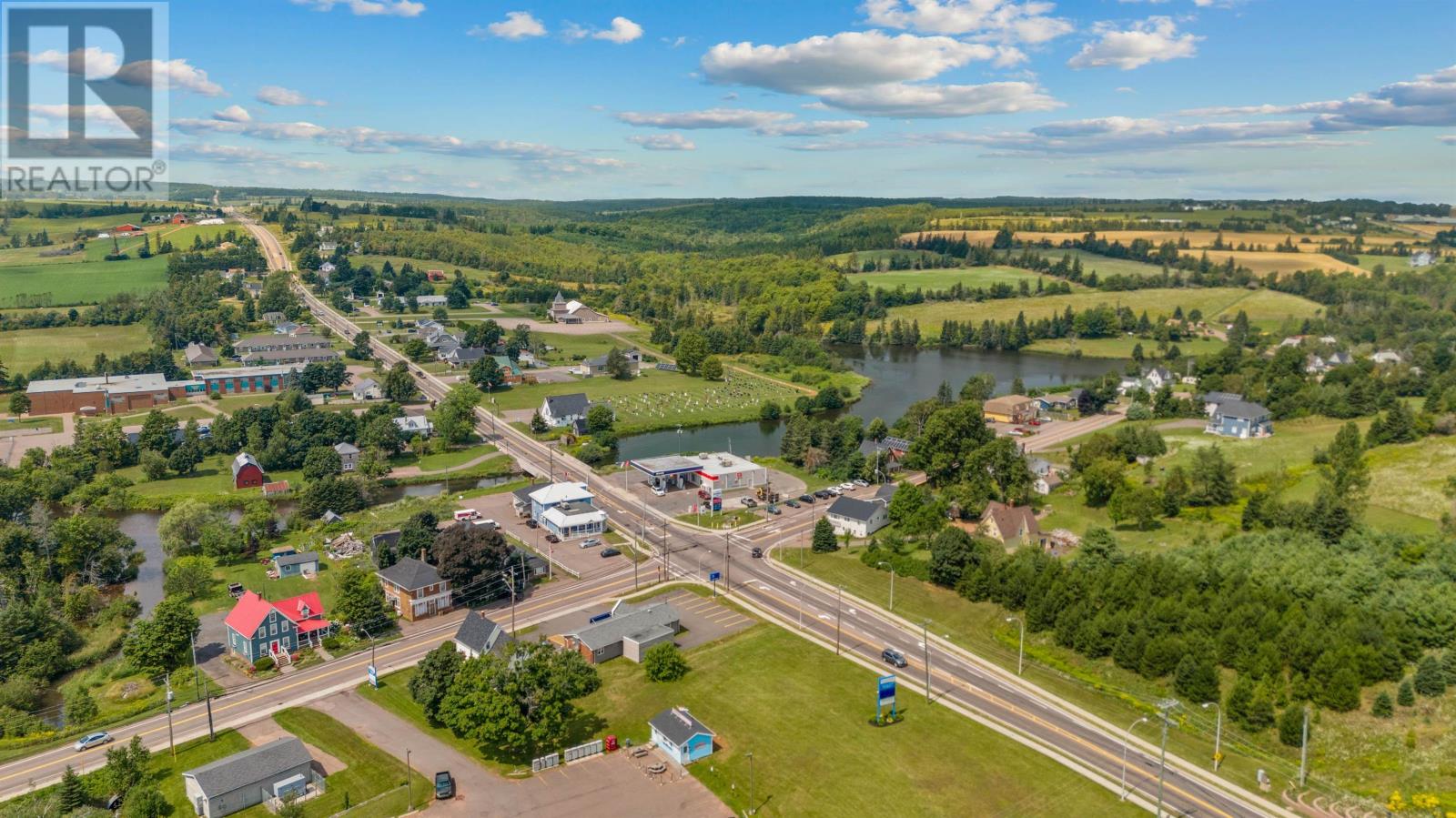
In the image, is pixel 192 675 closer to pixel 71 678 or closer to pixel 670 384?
pixel 71 678

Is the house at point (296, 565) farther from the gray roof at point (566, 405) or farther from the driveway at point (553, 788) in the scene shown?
the gray roof at point (566, 405)

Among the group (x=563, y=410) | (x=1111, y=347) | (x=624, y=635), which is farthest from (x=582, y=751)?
(x=1111, y=347)

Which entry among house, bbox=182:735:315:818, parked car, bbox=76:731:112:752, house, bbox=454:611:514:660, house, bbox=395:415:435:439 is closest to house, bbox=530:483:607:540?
house, bbox=454:611:514:660

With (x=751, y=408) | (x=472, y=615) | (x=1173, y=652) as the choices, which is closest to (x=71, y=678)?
(x=472, y=615)

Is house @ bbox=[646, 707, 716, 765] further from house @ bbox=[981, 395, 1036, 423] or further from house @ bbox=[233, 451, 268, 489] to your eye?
house @ bbox=[981, 395, 1036, 423]

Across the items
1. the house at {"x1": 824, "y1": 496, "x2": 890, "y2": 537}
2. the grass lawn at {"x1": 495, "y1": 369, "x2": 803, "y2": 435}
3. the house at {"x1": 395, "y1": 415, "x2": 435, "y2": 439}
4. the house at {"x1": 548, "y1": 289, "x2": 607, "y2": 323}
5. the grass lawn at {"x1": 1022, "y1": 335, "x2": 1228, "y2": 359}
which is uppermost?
the house at {"x1": 548, "y1": 289, "x2": 607, "y2": 323}

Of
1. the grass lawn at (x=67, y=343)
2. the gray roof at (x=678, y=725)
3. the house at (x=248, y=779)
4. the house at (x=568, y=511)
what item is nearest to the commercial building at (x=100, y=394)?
the grass lawn at (x=67, y=343)
